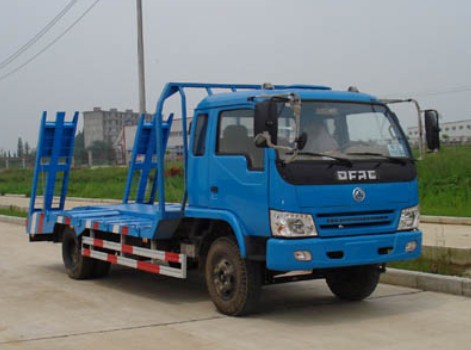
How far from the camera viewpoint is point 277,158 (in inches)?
281

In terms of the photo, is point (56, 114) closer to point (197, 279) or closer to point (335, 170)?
point (197, 279)

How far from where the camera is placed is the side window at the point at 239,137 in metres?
7.45

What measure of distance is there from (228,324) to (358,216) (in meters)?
1.78

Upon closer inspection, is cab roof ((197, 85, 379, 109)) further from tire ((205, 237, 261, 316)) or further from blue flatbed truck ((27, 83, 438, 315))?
tire ((205, 237, 261, 316))

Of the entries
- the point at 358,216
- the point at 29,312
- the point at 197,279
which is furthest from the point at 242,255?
the point at 197,279

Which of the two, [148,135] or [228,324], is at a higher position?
[148,135]

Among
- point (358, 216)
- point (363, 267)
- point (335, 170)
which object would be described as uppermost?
point (335, 170)

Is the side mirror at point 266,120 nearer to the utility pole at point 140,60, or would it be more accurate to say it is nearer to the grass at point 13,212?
the utility pole at point 140,60

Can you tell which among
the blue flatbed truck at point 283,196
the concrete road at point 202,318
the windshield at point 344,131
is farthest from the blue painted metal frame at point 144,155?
the windshield at point 344,131

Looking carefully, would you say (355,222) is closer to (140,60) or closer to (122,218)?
(122,218)

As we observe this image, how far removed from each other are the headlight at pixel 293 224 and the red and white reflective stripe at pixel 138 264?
177 cm

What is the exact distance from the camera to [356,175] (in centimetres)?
728

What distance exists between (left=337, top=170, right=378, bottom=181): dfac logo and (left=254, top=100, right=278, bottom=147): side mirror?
0.80 metres

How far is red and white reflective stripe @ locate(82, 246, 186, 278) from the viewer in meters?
8.44
